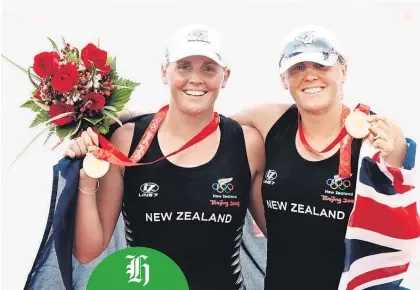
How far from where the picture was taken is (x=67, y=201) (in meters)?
2.68

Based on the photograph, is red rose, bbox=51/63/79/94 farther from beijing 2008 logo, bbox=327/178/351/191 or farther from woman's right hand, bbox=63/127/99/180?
beijing 2008 logo, bbox=327/178/351/191

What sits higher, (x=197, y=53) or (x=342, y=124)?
(x=197, y=53)

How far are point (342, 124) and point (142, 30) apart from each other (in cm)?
113

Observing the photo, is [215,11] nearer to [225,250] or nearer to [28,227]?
[225,250]

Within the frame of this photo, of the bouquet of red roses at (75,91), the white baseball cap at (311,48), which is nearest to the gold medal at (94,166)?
the bouquet of red roses at (75,91)

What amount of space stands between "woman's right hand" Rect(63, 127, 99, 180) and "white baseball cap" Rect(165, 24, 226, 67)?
496mm

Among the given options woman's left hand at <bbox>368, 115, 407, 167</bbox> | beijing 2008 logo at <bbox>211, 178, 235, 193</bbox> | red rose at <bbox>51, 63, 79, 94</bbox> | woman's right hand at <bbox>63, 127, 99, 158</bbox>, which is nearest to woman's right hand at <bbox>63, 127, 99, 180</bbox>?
woman's right hand at <bbox>63, 127, 99, 158</bbox>

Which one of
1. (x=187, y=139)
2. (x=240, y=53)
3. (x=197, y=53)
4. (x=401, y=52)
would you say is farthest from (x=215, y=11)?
(x=401, y=52)

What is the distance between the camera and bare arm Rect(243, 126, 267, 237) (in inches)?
117

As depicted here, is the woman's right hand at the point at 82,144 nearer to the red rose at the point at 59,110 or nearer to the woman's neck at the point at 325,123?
the red rose at the point at 59,110

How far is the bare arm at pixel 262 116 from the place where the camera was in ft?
9.95

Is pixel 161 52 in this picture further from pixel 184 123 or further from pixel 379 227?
pixel 379 227

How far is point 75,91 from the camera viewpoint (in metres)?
2.60

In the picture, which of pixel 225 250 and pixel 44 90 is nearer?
pixel 44 90
